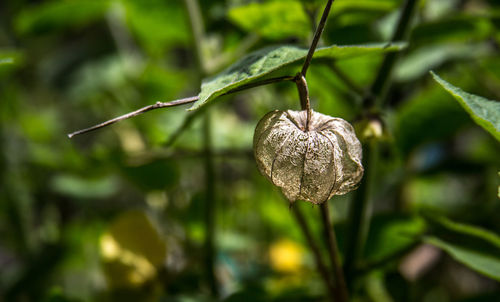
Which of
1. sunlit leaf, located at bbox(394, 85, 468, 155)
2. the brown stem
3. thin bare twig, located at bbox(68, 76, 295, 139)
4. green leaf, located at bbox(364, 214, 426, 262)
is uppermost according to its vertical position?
thin bare twig, located at bbox(68, 76, 295, 139)

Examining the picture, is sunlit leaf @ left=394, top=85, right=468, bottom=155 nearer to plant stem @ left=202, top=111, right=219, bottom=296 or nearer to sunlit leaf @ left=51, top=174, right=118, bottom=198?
plant stem @ left=202, top=111, right=219, bottom=296

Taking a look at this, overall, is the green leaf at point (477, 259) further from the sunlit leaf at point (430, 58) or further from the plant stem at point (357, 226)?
the sunlit leaf at point (430, 58)

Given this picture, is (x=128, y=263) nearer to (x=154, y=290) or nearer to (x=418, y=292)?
(x=154, y=290)

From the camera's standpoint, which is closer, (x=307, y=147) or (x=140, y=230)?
(x=307, y=147)

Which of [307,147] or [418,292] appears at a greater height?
[307,147]

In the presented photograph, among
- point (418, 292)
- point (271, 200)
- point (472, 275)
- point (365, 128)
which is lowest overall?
point (472, 275)

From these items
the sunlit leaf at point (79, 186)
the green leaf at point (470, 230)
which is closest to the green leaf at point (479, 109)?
the green leaf at point (470, 230)

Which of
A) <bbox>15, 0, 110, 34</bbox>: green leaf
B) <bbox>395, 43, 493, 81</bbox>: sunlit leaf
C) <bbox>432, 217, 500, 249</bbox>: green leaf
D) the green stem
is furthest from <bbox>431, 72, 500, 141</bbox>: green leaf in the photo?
<bbox>15, 0, 110, 34</bbox>: green leaf

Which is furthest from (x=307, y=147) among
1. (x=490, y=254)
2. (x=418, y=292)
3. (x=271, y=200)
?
(x=418, y=292)
